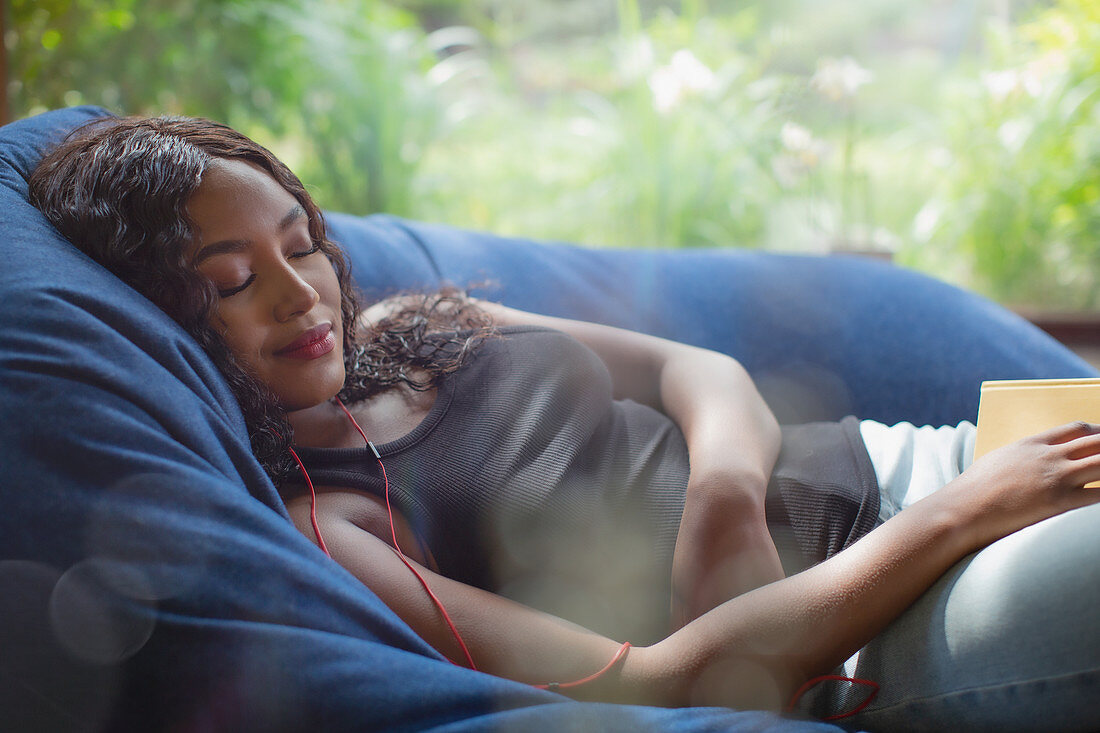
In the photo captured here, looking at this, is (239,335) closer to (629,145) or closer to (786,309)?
(786,309)

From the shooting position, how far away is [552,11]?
2979 mm

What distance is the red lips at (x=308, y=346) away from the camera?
84 cm

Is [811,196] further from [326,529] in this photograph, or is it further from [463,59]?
[326,529]

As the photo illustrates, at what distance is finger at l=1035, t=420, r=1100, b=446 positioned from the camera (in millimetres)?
757

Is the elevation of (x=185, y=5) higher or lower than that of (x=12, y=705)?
higher

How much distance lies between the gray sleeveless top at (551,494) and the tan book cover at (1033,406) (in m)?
0.16

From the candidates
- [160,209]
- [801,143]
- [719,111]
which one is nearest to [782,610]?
[160,209]

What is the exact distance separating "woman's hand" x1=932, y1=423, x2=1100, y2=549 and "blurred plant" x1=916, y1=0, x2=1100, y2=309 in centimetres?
211

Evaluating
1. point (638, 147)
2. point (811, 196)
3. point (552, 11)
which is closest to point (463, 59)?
point (552, 11)

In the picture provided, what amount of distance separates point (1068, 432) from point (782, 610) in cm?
33

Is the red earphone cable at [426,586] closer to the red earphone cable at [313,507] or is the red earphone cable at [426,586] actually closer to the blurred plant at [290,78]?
the red earphone cable at [313,507]

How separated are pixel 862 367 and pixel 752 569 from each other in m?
0.71

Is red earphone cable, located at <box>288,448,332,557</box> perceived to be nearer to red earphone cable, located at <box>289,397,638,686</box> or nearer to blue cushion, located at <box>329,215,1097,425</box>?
red earphone cable, located at <box>289,397,638,686</box>

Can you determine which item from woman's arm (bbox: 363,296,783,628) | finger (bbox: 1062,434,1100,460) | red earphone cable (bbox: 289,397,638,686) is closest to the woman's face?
red earphone cable (bbox: 289,397,638,686)
